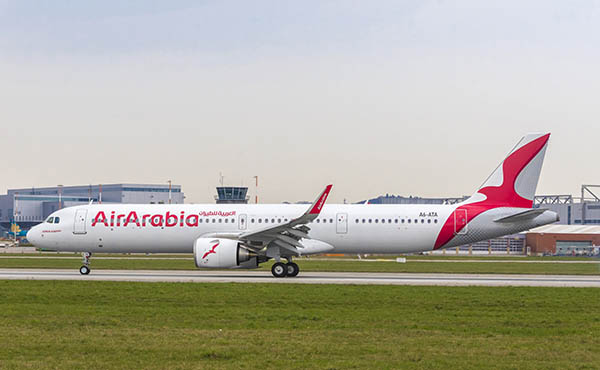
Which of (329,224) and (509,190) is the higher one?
(509,190)

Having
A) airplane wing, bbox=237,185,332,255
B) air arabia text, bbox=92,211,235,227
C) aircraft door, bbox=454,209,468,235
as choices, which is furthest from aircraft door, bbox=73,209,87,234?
aircraft door, bbox=454,209,468,235

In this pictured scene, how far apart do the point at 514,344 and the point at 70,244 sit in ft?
91.0

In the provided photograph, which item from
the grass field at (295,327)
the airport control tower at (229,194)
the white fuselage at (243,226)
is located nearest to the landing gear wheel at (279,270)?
the white fuselage at (243,226)

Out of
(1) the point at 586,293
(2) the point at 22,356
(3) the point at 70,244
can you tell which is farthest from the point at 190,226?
(2) the point at 22,356

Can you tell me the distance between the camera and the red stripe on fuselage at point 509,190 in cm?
3588

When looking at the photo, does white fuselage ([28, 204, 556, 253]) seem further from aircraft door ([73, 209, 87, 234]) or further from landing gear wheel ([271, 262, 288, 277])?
landing gear wheel ([271, 262, 288, 277])

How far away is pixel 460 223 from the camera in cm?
3566

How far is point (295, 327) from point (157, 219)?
21152 millimetres

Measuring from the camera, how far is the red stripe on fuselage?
3588 centimetres

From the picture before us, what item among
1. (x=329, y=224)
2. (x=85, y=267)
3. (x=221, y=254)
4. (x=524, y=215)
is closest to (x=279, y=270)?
(x=221, y=254)

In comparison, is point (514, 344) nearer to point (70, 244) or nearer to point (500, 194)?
point (500, 194)

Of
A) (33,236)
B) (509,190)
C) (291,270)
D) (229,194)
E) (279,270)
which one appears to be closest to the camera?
(279,270)

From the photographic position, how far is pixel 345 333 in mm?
16094

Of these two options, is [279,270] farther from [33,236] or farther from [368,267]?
[33,236]
